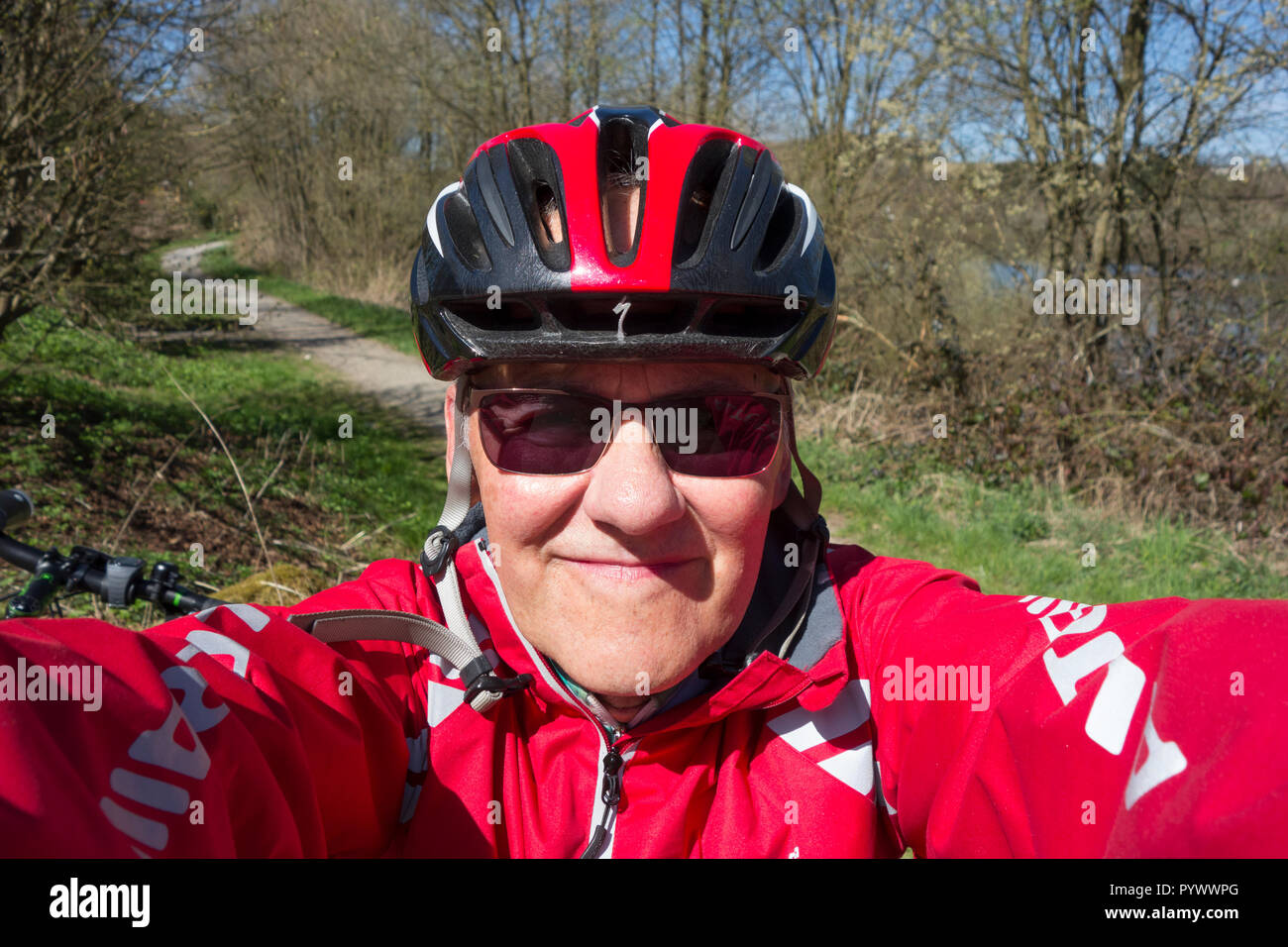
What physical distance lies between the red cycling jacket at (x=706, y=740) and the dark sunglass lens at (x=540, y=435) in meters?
0.27

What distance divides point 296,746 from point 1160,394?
8.42 metres

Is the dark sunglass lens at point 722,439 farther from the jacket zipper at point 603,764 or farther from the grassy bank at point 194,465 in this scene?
the grassy bank at point 194,465

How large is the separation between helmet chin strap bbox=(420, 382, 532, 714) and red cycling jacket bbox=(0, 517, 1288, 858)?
0.05 meters

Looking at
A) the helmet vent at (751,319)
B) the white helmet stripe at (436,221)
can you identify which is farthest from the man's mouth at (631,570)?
the white helmet stripe at (436,221)

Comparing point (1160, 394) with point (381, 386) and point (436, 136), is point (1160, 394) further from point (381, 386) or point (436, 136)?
point (436, 136)

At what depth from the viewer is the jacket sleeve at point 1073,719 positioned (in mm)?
→ 830

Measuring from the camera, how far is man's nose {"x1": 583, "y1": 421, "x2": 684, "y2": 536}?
1364 millimetres

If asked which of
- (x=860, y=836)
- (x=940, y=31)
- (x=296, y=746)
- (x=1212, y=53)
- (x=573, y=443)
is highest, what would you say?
(x=940, y=31)

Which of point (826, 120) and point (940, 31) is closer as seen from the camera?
point (940, 31)

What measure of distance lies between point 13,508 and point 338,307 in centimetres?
1952

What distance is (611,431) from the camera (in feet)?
4.66

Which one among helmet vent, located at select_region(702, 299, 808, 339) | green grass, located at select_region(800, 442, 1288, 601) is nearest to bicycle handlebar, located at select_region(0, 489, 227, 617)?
helmet vent, located at select_region(702, 299, 808, 339)
